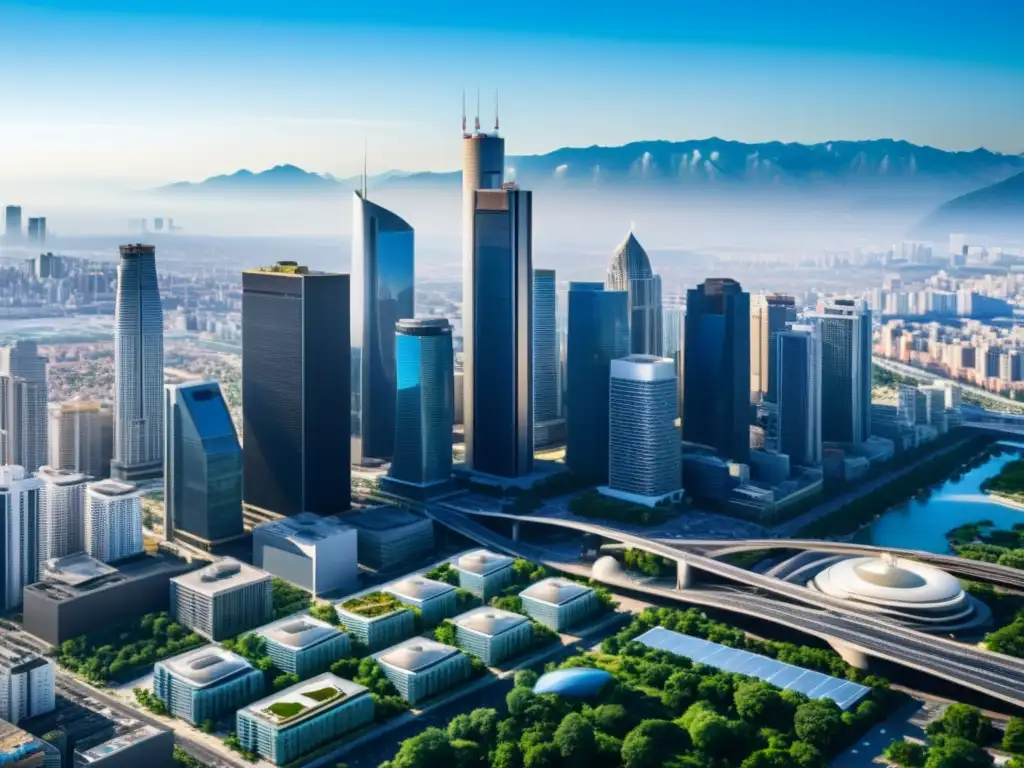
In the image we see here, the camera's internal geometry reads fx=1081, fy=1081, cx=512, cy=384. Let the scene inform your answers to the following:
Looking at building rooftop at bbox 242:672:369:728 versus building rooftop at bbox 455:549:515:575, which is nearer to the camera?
building rooftop at bbox 242:672:369:728

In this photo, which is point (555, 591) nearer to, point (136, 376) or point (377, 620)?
point (377, 620)

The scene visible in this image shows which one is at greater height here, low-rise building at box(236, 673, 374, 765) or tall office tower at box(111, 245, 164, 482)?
tall office tower at box(111, 245, 164, 482)

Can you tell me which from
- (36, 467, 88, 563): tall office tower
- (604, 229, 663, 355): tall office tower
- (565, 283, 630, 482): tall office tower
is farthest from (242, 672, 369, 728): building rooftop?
(604, 229, 663, 355): tall office tower

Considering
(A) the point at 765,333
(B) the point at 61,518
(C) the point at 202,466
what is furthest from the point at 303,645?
(A) the point at 765,333

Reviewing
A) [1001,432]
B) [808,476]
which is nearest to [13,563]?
[808,476]

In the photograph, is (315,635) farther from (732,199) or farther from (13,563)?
(732,199)

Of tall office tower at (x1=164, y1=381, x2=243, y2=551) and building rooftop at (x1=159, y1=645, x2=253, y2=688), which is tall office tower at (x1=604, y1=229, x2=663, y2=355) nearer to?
tall office tower at (x1=164, y1=381, x2=243, y2=551)
